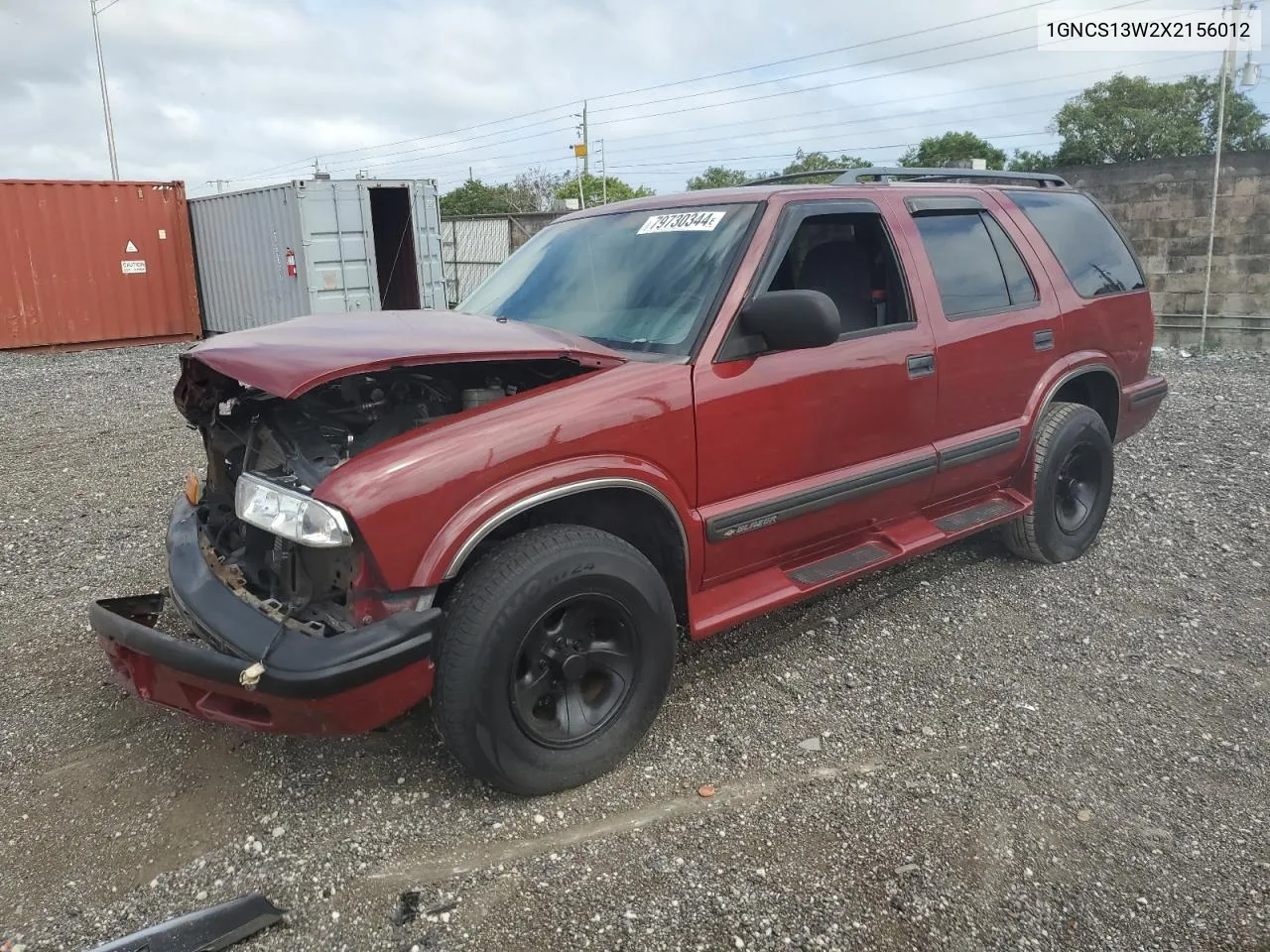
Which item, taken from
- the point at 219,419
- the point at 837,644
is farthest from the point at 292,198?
the point at 837,644

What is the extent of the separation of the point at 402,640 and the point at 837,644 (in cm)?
209

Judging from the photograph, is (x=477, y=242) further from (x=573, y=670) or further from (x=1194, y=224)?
(x=573, y=670)

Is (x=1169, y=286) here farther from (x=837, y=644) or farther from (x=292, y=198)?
(x=292, y=198)

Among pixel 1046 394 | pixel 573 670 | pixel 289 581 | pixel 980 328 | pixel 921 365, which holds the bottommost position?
pixel 573 670

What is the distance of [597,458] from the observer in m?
2.82

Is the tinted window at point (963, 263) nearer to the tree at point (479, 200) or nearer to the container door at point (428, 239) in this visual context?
the container door at point (428, 239)

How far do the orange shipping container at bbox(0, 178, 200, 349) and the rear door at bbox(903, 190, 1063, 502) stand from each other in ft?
49.8

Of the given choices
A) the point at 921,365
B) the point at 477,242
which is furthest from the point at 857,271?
the point at 477,242

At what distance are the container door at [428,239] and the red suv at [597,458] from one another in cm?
1033

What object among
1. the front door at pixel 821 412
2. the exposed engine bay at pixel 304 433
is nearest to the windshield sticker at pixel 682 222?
the front door at pixel 821 412

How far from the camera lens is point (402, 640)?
2.46m

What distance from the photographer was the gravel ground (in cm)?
238

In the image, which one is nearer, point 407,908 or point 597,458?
point 407,908

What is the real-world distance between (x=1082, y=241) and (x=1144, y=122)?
32.1 m
